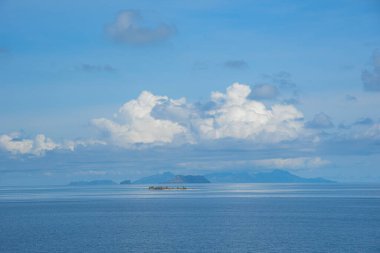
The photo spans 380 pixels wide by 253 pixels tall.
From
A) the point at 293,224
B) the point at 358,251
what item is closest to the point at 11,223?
the point at 293,224

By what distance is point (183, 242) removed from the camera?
9212 centimetres

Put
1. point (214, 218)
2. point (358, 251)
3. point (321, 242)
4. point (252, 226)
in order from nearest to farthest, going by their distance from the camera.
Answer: point (358, 251)
point (321, 242)
point (252, 226)
point (214, 218)

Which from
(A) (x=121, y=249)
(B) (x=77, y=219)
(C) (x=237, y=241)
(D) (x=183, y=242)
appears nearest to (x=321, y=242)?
(C) (x=237, y=241)

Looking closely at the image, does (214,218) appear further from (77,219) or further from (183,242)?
(183,242)

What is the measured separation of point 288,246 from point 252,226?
1139 inches

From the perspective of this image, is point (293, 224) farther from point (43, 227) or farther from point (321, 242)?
point (43, 227)

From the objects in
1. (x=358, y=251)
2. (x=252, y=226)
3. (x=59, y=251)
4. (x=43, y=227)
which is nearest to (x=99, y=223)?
(x=43, y=227)

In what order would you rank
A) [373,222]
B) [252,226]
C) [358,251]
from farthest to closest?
[373,222]
[252,226]
[358,251]

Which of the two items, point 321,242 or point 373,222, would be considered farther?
point 373,222

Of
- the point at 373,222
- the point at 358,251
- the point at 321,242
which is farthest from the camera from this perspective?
the point at 373,222

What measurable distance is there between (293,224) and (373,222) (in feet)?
61.4

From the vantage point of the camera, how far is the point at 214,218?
13650 centimetres

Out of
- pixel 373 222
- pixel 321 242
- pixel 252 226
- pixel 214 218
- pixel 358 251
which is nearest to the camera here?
pixel 358 251

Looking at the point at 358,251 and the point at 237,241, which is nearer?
the point at 358,251
